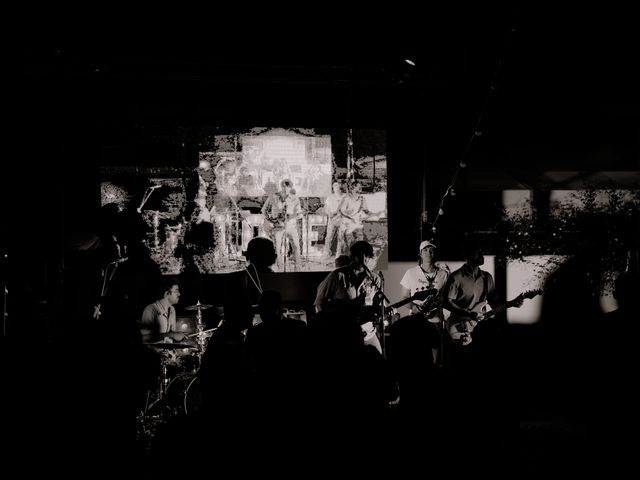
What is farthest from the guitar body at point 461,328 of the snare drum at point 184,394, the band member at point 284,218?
the snare drum at point 184,394

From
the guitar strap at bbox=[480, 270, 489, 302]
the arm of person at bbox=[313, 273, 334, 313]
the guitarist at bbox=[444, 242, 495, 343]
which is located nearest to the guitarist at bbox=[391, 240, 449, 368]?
the guitarist at bbox=[444, 242, 495, 343]

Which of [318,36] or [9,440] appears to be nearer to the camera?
[9,440]

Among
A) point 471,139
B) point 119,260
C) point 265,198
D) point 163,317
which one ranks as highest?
point 471,139

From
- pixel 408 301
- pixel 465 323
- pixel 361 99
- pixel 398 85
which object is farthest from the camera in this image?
pixel 361 99

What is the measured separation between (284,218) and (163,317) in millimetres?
1915

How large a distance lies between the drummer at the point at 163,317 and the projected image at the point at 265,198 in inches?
38.7

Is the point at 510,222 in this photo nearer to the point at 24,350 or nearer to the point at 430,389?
the point at 430,389

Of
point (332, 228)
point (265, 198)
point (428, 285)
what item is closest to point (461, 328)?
point (428, 285)

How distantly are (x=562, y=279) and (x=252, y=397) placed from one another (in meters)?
5.90

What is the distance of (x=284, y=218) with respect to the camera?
22.1 ft

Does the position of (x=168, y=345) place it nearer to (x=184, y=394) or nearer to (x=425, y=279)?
(x=184, y=394)

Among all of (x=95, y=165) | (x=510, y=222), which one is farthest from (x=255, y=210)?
(x=510, y=222)

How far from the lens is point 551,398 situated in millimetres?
5539

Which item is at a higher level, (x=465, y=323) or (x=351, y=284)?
(x=351, y=284)
